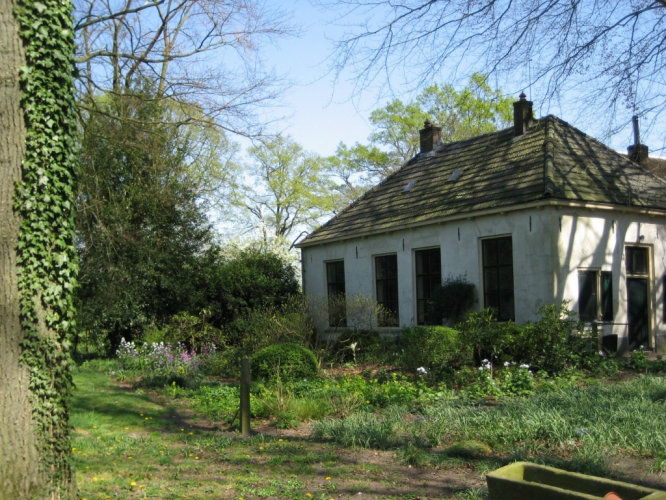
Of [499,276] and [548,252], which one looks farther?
[499,276]

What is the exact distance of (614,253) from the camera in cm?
1505

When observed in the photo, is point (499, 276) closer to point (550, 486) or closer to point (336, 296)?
point (336, 296)

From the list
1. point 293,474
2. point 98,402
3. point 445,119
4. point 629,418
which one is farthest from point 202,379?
point 445,119

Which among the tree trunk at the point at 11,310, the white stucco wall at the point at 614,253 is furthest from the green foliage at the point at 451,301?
the tree trunk at the point at 11,310

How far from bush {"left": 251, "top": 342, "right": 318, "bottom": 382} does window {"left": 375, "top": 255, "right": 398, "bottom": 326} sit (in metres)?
6.09

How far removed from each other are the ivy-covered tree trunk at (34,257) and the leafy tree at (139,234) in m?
11.5

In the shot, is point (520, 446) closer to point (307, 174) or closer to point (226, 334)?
point (226, 334)

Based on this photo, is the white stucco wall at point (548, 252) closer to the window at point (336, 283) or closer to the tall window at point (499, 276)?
the tall window at point (499, 276)

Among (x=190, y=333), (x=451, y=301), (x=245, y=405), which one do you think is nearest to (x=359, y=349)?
(x=451, y=301)

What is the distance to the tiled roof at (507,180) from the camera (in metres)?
14.7

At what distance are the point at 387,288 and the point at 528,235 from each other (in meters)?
5.43

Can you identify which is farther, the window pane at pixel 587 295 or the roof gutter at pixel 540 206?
the window pane at pixel 587 295

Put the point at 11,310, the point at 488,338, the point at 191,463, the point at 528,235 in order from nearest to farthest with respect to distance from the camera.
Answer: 1. the point at 11,310
2. the point at 191,463
3. the point at 488,338
4. the point at 528,235

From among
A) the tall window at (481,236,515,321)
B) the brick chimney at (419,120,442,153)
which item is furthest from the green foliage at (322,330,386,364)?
the brick chimney at (419,120,442,153)
